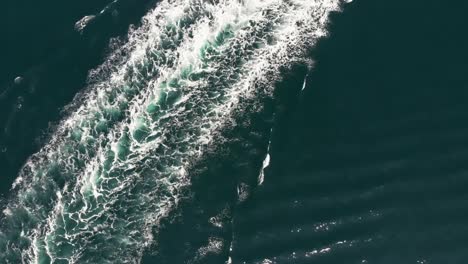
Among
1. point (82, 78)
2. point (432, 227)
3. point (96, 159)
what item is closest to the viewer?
point (432, 227)

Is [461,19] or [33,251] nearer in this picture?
[33,251]

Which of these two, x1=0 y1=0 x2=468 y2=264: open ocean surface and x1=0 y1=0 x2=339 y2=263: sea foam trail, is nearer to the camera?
x1=0 y1=0 x2=468 y2=264: open ocean surface

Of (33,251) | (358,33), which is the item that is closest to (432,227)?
(358,33)

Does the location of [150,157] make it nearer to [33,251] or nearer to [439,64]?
[33,251]

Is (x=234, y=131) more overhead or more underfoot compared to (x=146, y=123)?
more underfoot

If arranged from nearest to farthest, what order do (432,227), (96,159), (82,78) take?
(432,227)
(96,159)
(82,78)

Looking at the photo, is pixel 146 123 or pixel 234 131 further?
pixel 146 123
